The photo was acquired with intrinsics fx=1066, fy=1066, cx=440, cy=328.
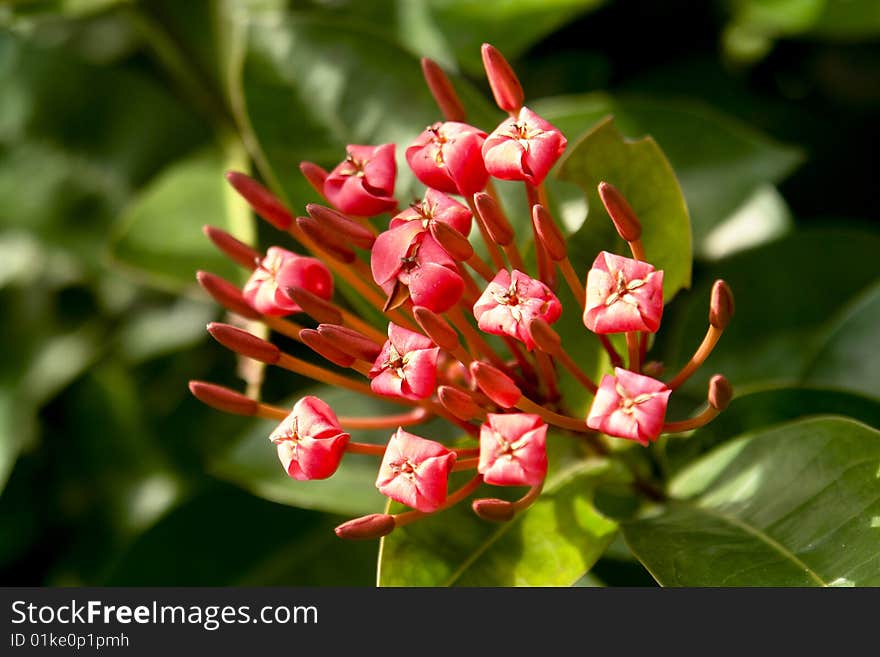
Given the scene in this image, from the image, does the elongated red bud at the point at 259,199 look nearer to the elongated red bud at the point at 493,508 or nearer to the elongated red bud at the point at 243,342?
the elongated red bud at the point at 243,342

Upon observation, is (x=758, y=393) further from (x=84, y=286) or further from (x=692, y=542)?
(x=84, y=286)

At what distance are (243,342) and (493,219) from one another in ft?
0.64

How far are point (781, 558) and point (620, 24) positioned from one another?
800 millimetres

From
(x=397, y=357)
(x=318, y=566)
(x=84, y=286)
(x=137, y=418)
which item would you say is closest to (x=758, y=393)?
(x=397, y=357)

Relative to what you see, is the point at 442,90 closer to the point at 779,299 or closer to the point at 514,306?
the point at 514,306

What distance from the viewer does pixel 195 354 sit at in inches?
50.1

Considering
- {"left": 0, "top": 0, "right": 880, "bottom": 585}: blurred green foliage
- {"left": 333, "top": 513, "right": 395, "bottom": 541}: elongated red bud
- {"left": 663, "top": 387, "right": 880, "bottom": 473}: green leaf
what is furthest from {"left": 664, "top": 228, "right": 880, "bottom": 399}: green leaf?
{"left": 333, "top": 513, "right": 395, "bottom": 541}: elongated red bud

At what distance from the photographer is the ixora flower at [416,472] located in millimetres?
662

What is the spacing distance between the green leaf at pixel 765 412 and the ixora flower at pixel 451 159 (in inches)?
12.0

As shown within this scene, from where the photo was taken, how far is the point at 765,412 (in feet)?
2.98

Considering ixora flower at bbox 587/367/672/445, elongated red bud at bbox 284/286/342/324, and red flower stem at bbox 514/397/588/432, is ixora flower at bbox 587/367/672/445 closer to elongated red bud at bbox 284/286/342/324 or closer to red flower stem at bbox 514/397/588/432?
red flower stem at bbox 514/397/588/432

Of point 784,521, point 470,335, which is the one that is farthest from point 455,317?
point 784,521

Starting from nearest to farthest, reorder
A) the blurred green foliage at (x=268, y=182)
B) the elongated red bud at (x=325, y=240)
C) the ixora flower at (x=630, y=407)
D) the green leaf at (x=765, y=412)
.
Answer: the ixora flower at (x=630, y=407)
the elongated red bud at (x=325, y=240)
the green leaf at (x=765, y=412)
the blurred green foliage at (x=268, y=182)

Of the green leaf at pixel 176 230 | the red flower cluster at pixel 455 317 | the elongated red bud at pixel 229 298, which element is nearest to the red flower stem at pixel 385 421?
the red flower cluster at pixel 455 317
